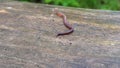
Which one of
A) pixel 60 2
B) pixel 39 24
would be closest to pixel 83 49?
pixel 39 24

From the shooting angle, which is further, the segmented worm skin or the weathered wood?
the segmented worm skin

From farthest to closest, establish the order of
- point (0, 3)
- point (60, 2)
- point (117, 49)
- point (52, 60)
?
1. point (60, 2)
2. point (0, 3)
3. point (117, 49)
4. point (52, 60)

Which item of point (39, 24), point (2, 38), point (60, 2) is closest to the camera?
point (2, 38)

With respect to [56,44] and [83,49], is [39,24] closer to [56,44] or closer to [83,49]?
[56,44]

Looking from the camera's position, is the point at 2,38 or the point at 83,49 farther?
the point at 2,38

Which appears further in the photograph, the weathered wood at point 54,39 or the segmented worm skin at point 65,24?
the segmented worm skin at point 65,24

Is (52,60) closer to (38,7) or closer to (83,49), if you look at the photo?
(83,49)

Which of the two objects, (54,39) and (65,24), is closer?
(54,39)
